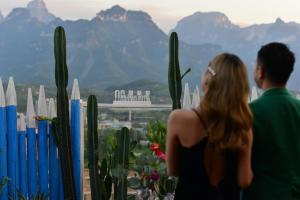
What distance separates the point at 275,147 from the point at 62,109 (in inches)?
112

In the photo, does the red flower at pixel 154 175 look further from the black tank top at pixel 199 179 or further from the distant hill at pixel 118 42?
the distant hill at pixel 118 42

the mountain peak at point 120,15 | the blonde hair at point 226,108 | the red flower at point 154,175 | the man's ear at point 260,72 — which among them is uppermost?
the mountain peak at point 120,15

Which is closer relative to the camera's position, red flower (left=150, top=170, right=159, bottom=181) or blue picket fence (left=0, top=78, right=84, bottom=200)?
red flower (left=150, top=170, right=159, bottom=181)

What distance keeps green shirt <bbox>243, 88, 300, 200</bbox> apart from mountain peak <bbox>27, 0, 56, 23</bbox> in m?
46.5

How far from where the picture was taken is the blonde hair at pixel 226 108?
6.82 ft

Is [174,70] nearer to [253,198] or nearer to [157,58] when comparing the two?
[253,198]

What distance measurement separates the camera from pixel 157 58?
1521 inches

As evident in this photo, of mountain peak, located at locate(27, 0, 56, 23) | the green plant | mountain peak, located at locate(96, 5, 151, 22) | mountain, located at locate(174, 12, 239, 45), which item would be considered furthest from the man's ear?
mountain peak, located at locate(27, 0, 56, 23)

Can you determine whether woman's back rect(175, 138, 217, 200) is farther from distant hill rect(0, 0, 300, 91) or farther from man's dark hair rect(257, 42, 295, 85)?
distant hill rect(0, 0, 300, 91)

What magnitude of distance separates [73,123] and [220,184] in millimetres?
2954

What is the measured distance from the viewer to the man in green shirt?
7.32 feet

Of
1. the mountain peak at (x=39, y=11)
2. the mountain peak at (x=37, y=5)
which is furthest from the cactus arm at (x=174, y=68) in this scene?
the mountain peak at (x=37, y=5)

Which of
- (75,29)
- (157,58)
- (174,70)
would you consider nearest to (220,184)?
(174,70)

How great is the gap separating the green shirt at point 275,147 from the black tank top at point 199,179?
0.36ft
